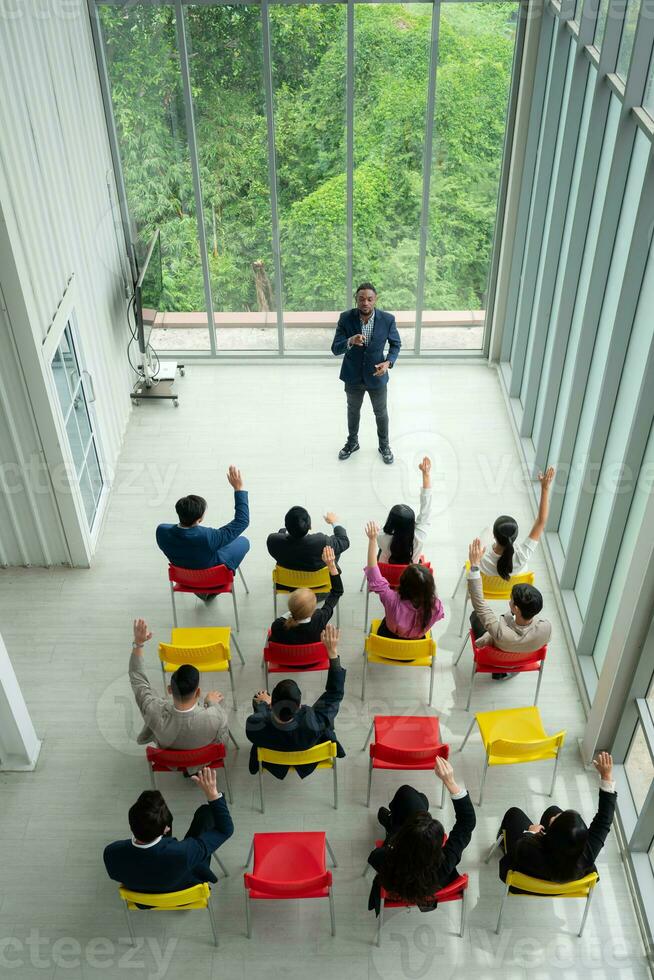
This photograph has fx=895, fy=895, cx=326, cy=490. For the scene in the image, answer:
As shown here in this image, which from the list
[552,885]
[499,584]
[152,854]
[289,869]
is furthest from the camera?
[499,584]

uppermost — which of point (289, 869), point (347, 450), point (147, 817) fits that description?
point (147, 817)

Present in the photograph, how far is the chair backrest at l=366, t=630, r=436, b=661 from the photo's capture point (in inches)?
221

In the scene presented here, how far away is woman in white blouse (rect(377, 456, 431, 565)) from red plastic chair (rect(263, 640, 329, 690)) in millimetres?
1013

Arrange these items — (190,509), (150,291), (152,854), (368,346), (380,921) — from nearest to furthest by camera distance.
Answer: (152,854) → (380,921) → (190,509) → (368,346) → (150,291)

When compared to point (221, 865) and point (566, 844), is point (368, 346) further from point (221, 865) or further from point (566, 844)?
point (566, 844)

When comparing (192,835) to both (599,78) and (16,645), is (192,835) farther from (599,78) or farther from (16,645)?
(599,78)

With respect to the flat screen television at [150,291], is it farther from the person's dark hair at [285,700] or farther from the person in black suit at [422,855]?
the person in black suit at [422,855]

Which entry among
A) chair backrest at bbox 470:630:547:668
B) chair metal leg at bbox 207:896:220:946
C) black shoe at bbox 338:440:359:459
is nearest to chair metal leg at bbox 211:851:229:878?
chair metal leg at bbox 207:896:220:946

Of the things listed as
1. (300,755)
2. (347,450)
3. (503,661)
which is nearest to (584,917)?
(503,661)

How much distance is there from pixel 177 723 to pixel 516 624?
7.00 feet

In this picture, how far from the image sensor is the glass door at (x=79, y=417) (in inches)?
270

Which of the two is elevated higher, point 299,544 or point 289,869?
point 299,544

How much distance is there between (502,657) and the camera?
563 centimetres

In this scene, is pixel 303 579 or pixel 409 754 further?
pixel 303 579
